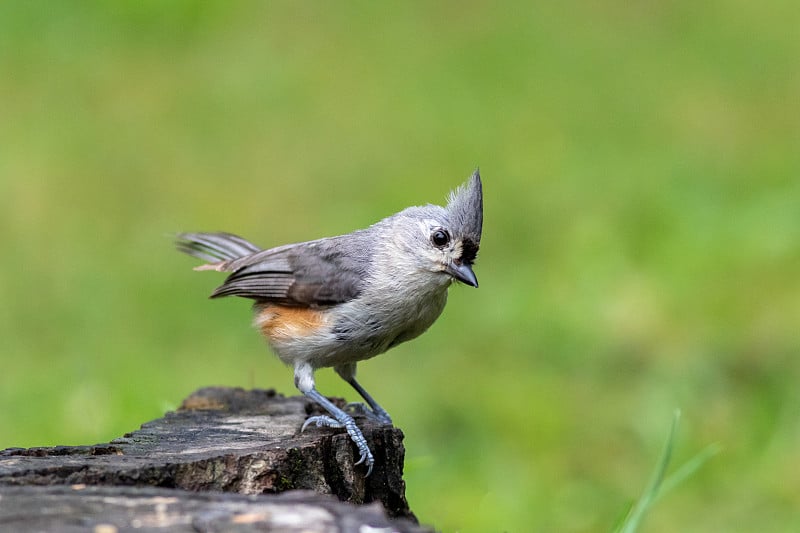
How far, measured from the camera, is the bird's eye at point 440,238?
490 centimetres

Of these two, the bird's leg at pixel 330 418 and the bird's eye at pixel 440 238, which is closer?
the bird's leg at pixel 330 418

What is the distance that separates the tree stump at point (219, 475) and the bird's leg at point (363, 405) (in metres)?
0.28

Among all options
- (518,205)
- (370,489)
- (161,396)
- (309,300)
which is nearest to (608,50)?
(518,205)

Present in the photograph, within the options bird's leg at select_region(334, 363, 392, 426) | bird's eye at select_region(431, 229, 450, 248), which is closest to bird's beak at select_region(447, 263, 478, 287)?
bird's eye at select_region(431, 229, 450, 248)

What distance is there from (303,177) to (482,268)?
209cm

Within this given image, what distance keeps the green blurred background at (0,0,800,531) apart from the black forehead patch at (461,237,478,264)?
0.88 m

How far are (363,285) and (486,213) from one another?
14.8 feet

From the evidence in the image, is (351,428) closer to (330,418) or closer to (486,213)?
(330,418)

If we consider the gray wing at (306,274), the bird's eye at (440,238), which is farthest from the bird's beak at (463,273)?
the gray wing at (306,274)

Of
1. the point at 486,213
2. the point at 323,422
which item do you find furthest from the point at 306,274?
the point at 486,213

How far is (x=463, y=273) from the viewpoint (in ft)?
15.8

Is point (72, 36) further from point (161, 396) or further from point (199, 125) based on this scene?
point (161, 396)

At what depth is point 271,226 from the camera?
9.09 meters

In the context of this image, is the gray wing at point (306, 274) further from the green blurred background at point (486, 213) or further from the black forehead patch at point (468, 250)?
the green blurred background at point (486, 213)
